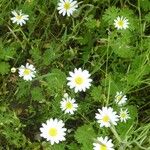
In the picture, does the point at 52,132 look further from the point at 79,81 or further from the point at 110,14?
the point at 110,14

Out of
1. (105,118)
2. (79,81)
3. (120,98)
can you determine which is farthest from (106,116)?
(79,81)

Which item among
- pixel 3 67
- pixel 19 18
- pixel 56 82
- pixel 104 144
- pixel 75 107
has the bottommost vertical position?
pixel 104 144

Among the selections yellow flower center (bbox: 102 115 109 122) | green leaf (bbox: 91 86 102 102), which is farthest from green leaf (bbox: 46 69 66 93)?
yellow flower center (bbox: 102 115 109 122)

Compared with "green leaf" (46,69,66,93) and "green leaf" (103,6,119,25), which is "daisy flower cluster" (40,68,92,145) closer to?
"green leaf" (46,69,66,93)

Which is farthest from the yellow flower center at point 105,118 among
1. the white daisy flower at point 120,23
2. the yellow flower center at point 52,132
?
the white daisy flower at point 120,23

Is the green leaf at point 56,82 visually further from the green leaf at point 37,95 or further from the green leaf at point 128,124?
the green leaf at point 128,124

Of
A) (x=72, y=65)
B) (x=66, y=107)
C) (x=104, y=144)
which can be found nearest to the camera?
(x=104, y=144)

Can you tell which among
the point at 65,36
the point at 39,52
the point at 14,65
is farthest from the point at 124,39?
the point at 14,65
